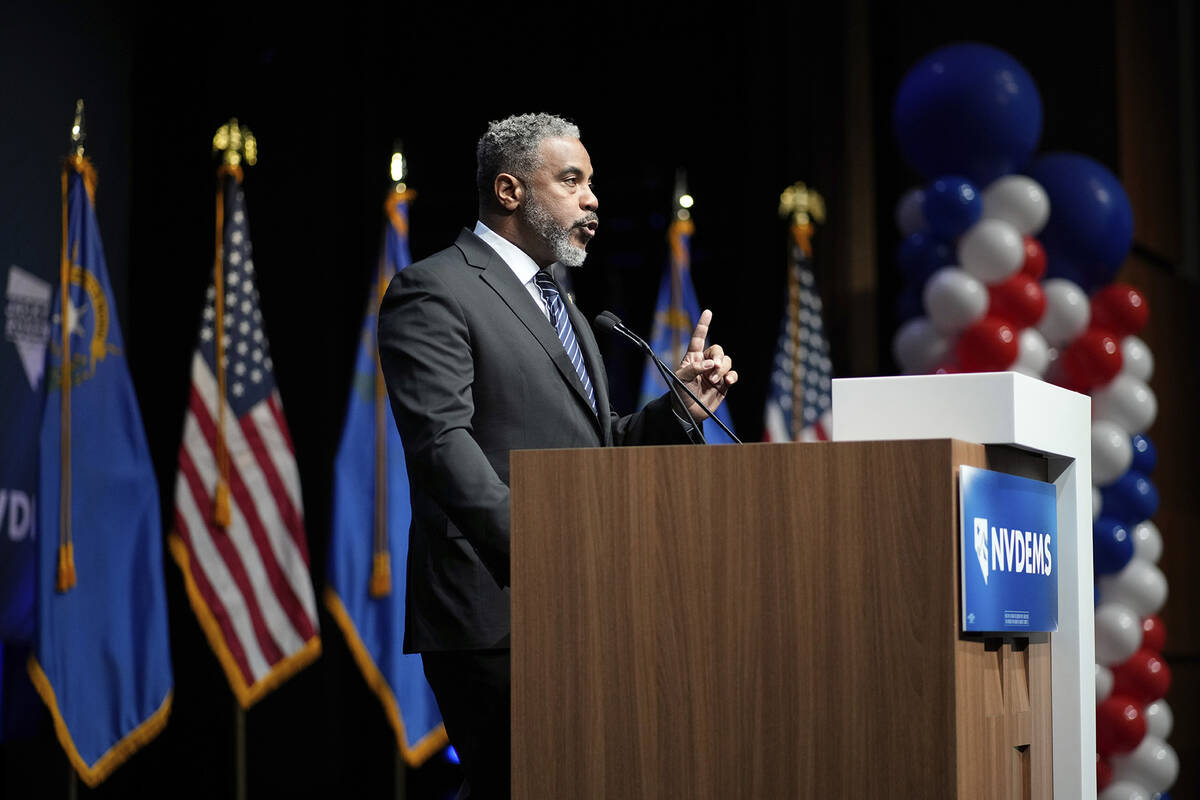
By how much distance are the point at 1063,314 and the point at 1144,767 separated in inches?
66.3

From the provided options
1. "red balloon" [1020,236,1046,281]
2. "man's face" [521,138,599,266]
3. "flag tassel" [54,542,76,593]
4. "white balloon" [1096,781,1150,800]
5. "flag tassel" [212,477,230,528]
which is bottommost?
"white balloon" [1096,781,1150,800]

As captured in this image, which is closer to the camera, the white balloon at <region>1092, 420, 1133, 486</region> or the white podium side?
the white podium side

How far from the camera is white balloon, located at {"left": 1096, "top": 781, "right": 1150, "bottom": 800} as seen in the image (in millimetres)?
5160

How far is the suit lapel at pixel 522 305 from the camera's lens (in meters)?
2.43

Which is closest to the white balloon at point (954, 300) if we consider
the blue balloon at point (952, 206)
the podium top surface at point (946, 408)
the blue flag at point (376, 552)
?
the blue balloon at point (952, 206)

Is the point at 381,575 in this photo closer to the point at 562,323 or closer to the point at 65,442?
the point at 65,442

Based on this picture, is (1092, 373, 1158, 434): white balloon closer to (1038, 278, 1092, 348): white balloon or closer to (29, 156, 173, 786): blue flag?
(1038, 278, 1092, 348): white balloon

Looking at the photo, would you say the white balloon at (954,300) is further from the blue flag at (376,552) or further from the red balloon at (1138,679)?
the blue flag at (376,552)

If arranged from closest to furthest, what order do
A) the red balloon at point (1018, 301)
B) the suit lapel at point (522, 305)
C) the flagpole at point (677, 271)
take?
the suit lapel at point (522, 305)
the red balloon at point (1018, 301)
the flagpole at point (677, 271)

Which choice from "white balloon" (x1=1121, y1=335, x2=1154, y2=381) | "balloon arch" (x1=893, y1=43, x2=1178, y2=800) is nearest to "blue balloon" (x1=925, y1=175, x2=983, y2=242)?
"balloon arch" (x1=893, y1=43, x2=1178, y2=800)

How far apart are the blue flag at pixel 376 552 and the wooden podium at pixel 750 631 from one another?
338 cm

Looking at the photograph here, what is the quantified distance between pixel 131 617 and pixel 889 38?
4376 millimetres

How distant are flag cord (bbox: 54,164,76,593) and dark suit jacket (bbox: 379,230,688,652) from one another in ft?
7.63

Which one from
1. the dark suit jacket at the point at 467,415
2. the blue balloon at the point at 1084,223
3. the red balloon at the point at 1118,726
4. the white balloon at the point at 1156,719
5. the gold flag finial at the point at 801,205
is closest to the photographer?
the dark suit jacket at the point at 467,415
